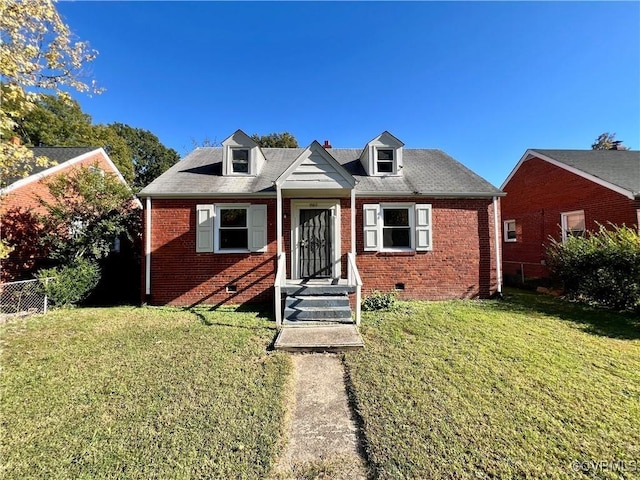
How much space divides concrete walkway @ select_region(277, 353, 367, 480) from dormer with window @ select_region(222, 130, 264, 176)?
22.3 feet

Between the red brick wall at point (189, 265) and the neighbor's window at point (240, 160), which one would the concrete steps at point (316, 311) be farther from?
the neighbor's window at point (240, 160)

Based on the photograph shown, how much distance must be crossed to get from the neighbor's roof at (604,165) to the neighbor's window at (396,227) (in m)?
8.12

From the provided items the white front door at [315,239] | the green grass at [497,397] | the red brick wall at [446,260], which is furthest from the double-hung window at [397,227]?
the green grass at [497,397]

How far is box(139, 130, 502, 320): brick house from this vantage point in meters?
8.24

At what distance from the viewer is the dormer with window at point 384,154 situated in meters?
9.34

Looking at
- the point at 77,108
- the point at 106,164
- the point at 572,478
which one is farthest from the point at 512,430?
the point at 77,108

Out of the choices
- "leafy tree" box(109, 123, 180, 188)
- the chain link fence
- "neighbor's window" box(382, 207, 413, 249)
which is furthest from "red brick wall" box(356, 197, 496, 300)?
"leafy tree" box(109, 123, 180, 188)

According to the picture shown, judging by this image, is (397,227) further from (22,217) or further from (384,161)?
(22,217)

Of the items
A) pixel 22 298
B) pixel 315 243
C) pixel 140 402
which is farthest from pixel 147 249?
pixel 140 402

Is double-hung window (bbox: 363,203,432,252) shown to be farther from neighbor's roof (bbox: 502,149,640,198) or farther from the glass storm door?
neighbor's roof (bbox: 502,149,640,198)

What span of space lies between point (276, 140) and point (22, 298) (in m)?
22.6

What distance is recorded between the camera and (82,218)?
888cm

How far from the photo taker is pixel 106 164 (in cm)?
1555

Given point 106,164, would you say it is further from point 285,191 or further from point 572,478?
point 572,478
